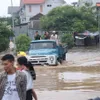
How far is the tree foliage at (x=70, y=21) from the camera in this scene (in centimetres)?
4959

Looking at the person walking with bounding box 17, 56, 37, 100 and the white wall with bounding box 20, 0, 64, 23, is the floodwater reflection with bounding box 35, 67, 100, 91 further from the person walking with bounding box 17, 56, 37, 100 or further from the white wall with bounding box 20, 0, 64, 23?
the white wall with bounding box 20, 0, 64, 23

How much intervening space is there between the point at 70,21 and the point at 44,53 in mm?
25598

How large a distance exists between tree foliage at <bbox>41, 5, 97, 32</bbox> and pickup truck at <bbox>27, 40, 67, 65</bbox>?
22707mm

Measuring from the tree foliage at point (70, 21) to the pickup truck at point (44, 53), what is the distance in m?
22.7

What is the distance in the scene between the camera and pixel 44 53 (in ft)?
83.8

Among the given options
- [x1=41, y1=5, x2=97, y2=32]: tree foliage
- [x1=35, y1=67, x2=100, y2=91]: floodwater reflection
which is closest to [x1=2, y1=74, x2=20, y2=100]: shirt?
[x1=35, y1=67, x2=100, y2=91]: floodwater reflection

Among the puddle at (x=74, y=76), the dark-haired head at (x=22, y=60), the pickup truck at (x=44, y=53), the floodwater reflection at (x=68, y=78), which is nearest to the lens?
the dark-haired head at (x=22, y=60)

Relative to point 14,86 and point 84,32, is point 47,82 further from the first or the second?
point 84,32

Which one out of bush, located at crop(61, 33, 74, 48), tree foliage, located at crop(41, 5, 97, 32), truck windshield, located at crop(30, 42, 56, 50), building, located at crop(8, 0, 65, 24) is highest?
building, located at crop(8, 0, 65, 24)

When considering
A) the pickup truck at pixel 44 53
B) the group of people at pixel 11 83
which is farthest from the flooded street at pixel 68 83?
the group of people at pixel 11 83

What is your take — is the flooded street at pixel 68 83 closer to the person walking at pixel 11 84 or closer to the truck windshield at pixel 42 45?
the truck windshield at pixel 42 45

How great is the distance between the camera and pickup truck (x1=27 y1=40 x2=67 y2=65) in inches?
1001

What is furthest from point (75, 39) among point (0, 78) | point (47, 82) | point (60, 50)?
point (0, 78)

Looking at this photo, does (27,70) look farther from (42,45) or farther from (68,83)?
(42,45)
